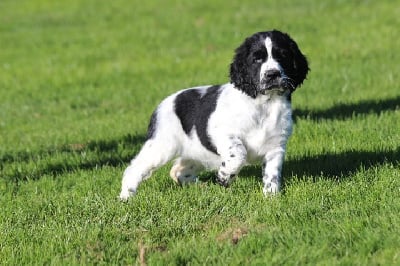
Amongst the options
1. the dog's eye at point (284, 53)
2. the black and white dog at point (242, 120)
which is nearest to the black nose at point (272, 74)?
the black and white dog at point (242, 120)

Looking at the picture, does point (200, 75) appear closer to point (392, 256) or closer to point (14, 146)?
point (14, 146)

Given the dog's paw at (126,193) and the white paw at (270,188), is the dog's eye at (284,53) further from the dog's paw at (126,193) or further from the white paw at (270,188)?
the dog's paw at (126,193)

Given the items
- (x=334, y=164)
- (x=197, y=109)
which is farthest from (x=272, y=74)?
(x=334, y=164)

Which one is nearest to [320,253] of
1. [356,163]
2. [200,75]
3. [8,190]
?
[356,163]

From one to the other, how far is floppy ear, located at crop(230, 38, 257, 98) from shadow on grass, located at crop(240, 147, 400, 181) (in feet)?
3.49

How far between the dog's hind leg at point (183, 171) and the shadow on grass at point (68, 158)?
125 centimetres

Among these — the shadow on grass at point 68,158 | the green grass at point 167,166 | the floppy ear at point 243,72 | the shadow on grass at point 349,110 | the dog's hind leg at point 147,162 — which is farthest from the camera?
the shadow on grass at point 349,110

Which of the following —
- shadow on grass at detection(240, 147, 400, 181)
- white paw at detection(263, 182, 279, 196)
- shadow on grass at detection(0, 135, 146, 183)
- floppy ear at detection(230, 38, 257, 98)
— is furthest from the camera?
shadow on grass at detection(0, 135, 146, 183)

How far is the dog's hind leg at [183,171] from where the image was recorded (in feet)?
27.0

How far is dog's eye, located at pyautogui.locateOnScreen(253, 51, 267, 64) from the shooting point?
7.11 meters

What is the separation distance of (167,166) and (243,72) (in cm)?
195

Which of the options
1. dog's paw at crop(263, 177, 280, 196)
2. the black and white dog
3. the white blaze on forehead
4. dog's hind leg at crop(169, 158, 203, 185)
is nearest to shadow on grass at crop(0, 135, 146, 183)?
dog's hind leg at crop(169, 158, 203, 185)

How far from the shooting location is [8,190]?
27.8 feet

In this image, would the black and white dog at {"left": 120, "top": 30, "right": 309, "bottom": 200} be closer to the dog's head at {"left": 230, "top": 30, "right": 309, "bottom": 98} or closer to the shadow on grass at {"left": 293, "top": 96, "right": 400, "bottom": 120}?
the dog's head at {"left": 230, "top": 30, "right": 309, "bottom": 98}
